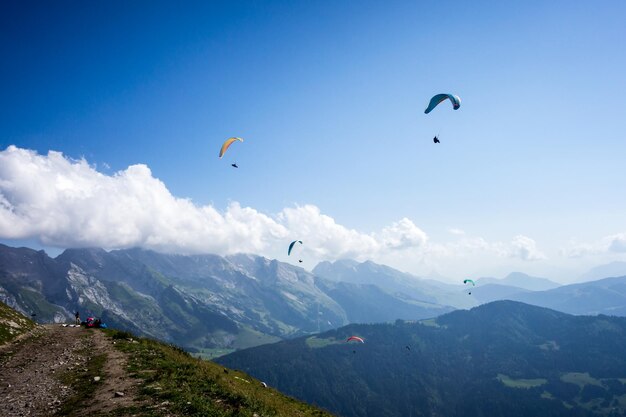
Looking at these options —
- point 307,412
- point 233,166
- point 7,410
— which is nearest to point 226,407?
point 307,412

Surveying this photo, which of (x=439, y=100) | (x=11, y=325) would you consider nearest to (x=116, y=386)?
(x=11, y=325)

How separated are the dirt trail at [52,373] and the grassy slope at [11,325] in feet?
3.08

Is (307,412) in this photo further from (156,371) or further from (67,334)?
(67,334)

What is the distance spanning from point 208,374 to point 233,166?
3206cm

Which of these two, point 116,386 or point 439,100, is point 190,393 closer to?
point 116,386

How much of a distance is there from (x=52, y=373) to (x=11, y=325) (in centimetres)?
1798

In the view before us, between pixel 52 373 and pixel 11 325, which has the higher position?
pixel 11 325

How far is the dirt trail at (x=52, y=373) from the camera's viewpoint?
1822 centimetres

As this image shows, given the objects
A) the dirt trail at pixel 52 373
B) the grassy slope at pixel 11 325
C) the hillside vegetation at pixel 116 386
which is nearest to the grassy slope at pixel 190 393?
the hillside vegetation at pixel 116 386

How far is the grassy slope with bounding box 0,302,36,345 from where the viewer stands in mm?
33281

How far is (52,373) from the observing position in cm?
2406

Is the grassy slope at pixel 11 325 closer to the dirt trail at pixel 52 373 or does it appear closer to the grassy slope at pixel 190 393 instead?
the dirt trail at pixel 52 373

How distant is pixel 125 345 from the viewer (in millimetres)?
32281

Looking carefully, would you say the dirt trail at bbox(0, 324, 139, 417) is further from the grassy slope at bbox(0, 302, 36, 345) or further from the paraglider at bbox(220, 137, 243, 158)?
the paraglider at bbox(220, 137, 243, 158)
